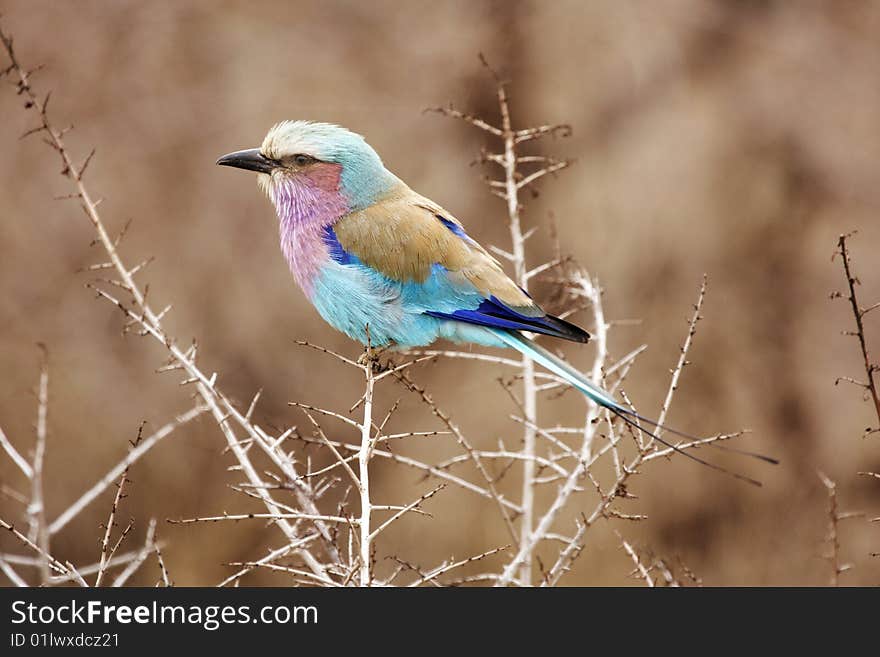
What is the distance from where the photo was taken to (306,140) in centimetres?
312

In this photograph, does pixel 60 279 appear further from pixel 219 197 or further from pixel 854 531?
pixel 854 531

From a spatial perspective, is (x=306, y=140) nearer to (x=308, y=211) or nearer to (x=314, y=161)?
(x=314, y=161)

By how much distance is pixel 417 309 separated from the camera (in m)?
3.24

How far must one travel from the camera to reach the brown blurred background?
19.5 feet

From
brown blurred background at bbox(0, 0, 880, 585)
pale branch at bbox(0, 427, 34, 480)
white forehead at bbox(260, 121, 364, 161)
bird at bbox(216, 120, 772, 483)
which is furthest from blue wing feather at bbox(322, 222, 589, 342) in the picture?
brown blurred background at bbox(0, 0, 880, 585)

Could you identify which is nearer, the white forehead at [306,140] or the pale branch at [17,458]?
the pale branch at [17,458]

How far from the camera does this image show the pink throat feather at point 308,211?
3168mm

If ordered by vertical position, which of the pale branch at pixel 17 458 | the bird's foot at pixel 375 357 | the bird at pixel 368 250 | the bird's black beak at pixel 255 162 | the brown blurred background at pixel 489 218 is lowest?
the pale branch at pixel 17 458

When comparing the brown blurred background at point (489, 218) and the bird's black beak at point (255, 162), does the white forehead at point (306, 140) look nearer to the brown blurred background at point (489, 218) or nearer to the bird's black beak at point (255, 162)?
the bird's black beak at point (255, 162)

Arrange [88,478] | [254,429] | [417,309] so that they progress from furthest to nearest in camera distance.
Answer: [88,478], [417,309], [254,429]

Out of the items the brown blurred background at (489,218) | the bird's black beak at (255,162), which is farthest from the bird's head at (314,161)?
the brown blurred background at (489,218)

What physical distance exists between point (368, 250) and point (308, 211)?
23cm

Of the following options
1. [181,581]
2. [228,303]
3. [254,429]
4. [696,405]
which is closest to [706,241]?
[696,405]

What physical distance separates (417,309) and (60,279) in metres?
3.41
